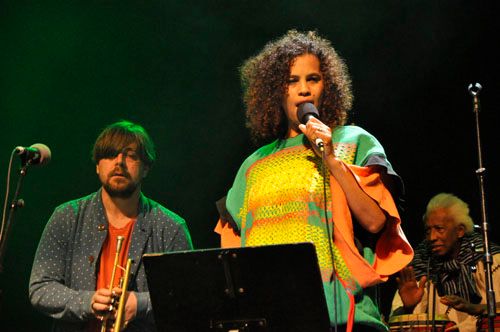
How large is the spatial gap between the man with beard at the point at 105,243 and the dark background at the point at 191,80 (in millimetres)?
1255

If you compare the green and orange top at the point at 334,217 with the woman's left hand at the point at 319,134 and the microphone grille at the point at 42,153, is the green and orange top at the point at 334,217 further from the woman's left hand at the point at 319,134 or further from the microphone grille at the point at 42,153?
the microphone grille at the point at 42,153

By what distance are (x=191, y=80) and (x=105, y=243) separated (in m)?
2.05

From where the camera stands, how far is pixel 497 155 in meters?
5.54

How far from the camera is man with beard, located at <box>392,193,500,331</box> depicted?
506 cm

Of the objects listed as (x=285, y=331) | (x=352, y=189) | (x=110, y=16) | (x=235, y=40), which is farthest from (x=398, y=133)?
(x=285, y=331)

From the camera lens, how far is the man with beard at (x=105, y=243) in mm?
Answer: 3498

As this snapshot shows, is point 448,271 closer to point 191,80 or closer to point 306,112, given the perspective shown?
point 191,80

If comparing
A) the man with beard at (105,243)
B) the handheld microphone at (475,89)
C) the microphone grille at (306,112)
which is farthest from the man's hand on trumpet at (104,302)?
the handheld microphone at (475,89)

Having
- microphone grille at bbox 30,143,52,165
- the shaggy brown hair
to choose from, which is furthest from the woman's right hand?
microphone grille at bbox 30,143,52,165

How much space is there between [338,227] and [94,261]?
1765 mm

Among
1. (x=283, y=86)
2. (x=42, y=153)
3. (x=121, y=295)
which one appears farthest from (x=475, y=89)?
(x=42, y=153)

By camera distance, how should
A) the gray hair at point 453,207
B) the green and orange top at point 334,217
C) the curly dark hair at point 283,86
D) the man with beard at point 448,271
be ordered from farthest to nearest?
the gray hair at point 453,207, the man with beard at point 448,271, the curly dark hair at point 283,86, the green and orange top at point 334,217

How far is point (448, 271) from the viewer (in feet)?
17.8

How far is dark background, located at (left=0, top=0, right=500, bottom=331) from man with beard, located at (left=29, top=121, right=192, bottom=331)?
1.25 meters
